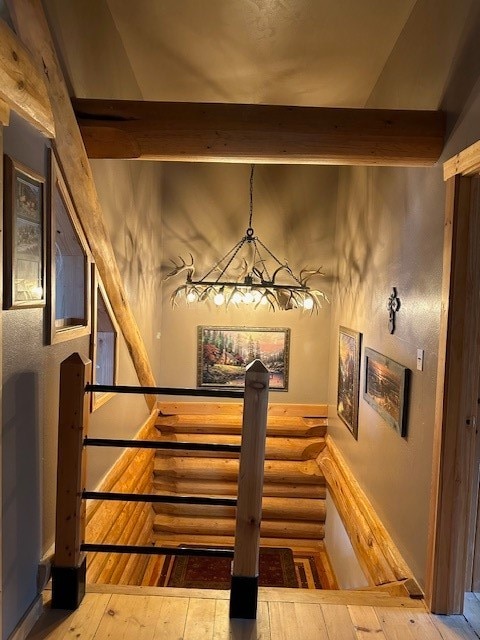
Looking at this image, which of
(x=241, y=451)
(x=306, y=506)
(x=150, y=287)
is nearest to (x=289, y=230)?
(x=150, y=287)

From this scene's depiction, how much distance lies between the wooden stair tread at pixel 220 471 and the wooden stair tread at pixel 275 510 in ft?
0.87

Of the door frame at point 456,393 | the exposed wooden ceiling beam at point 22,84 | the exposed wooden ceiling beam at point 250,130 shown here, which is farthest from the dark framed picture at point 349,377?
the exposed wooden ceiling beam at point 22,84

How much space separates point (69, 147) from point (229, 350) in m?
3.61

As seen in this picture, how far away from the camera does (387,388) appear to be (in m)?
3.15

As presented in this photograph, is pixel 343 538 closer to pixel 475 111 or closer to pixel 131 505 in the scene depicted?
pixel 131 505

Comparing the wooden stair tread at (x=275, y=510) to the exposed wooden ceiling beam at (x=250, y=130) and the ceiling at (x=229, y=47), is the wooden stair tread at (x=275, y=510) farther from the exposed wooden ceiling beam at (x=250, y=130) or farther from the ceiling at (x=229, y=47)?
the ceiling at (x=229, y=47)

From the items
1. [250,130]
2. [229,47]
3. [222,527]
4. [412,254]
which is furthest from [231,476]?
[229,47]

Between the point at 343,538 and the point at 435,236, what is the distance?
316 centimetres

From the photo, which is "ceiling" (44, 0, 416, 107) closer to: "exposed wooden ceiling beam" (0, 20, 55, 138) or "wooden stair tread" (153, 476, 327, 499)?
"exposed wooden ceiling beam" (0, 20, 55, 138)

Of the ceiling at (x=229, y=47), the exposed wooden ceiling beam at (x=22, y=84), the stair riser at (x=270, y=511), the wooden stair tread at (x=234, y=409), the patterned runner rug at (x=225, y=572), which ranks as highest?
the ceiling at (x=229, y=47)

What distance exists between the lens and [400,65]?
3.05 m

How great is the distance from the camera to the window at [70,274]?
2480 mm

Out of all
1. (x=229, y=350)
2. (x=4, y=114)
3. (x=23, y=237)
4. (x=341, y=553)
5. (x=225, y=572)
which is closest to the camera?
(x=4, y=114)

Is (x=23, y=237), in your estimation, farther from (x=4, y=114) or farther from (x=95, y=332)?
(x=95, y=332)
